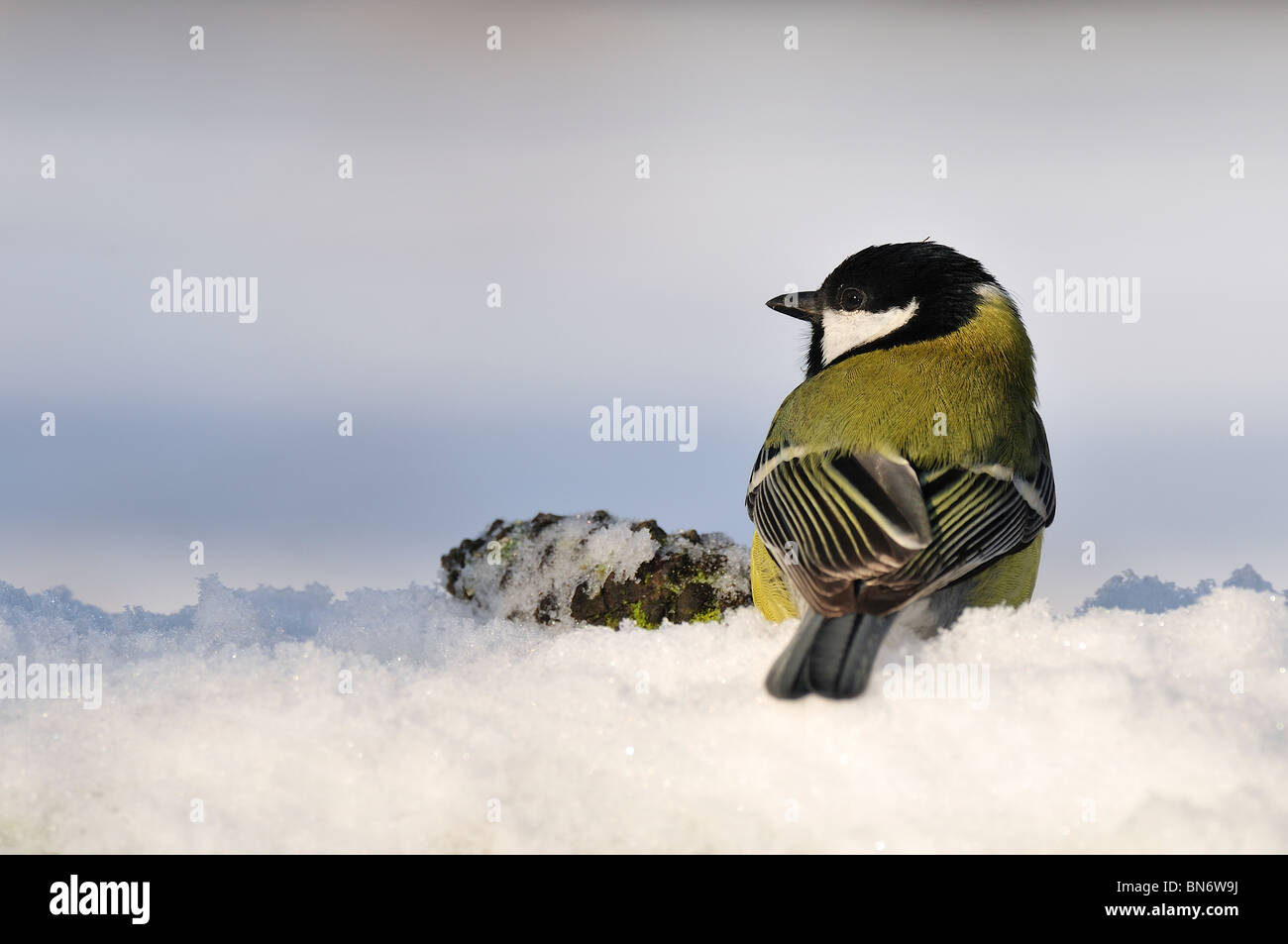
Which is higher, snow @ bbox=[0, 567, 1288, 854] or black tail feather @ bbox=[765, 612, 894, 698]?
black tail feather @ bbox=[765, 612, 894, 698]

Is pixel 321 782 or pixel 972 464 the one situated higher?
pixel 972 464

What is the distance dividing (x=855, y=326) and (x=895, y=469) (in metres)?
0.63

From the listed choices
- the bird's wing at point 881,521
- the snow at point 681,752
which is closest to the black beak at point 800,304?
the bird's wing at point 881,521

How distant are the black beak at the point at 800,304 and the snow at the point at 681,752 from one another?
1.01 meters

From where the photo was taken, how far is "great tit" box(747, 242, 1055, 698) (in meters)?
1.68

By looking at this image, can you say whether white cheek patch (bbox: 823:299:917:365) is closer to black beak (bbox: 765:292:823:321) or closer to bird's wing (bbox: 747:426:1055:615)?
black beak (bbox: 765:292:823:321)

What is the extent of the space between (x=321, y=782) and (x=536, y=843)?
12.8 inches

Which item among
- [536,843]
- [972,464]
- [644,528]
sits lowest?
[536,843]

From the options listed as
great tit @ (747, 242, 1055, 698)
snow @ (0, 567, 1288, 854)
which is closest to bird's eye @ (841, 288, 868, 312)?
great tit @ (747, 242, 1055, 698)

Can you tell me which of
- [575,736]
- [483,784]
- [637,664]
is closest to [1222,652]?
[637,664]

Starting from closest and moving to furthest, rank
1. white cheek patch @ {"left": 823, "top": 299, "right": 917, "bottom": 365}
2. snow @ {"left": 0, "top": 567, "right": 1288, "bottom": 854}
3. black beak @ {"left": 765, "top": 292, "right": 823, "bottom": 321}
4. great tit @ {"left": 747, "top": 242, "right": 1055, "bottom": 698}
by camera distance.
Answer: snow @ {"left": 0, "top": 567, "right": 1288, "bottom": 854}
great tit @ {"left": 747, "top": 242, "right": 1055, "bottom": 698}
white cheek patch @ {"left": 823, "top": 299, "right": 917, "bottom": 365}
black beak @ {"left": 765, "top": 292, "right": 823, "bottom": 321}

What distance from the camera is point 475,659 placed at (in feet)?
6.12

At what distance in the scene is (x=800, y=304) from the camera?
257 centimetres

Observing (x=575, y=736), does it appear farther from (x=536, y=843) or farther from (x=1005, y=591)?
(x=1005, y=591)
